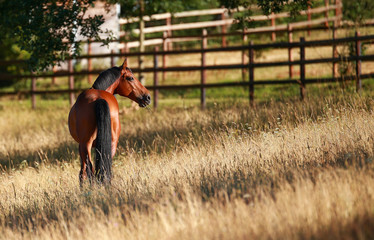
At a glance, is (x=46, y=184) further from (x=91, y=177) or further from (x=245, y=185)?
(x=245, y=185)

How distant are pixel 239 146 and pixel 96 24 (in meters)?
3.97

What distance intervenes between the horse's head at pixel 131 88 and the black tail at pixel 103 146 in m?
0.85

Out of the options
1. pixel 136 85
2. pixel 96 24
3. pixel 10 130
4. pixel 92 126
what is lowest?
pixel 10 130

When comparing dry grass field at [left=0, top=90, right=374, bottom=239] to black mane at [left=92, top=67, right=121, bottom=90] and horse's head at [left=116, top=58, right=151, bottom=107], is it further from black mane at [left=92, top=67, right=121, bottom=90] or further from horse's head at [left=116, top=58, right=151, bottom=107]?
black mane at [left=92, top=67, right=121, bottom=90]

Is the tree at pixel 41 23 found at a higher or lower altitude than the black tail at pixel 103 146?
higher

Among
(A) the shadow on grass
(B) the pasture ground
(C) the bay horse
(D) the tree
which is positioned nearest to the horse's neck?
(C) the bay horse

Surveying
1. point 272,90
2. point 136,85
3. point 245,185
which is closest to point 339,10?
point 272,90

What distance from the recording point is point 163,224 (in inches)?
147

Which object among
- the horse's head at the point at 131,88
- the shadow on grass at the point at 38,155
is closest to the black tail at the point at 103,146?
the horse's head at the point at 131,88

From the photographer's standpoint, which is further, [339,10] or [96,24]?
[339,10]

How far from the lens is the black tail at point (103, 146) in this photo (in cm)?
564

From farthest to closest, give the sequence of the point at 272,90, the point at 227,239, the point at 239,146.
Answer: the point at 272,90 → the point at 239,146 → the point at 227,239

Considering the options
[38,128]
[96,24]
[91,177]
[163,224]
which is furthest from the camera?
[38,128]

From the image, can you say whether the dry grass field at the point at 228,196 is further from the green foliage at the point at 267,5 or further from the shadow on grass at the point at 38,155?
the green foliage at the point at 267,5
